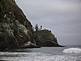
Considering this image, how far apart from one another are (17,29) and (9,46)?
24.5m

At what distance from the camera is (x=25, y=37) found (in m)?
167

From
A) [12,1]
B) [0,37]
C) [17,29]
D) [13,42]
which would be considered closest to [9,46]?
[13,42]

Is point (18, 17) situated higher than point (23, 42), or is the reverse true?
point (18, 17)

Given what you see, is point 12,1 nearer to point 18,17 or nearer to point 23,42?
point 18,17

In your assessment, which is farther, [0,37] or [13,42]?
[13,42]

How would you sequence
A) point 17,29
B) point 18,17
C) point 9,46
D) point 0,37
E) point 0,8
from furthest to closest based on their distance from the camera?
point 18,17, point 17,29, point 9,46, point 0,37, point 0,8

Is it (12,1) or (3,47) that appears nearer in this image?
(3,47)

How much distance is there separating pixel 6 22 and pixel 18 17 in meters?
47.8

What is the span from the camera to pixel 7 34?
409 ft

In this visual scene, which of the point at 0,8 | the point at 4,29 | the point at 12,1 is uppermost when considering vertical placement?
the point at 12,1

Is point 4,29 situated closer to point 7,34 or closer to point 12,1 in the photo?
point 7,34

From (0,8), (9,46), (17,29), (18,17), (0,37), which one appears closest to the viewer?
(0,8)

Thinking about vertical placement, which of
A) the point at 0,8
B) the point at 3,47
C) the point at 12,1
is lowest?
the point at 3,47

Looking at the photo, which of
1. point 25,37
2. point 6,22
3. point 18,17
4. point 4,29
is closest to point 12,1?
point 18,17
